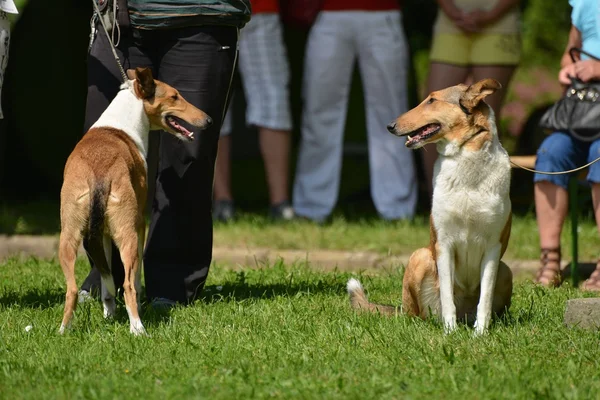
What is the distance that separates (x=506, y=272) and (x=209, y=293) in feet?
6.16

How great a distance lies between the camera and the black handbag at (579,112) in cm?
688

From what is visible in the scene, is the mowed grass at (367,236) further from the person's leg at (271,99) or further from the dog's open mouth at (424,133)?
the dog's open mouth at (424,133)

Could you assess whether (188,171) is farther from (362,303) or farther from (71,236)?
(362,303)

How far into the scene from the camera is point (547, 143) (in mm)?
7125

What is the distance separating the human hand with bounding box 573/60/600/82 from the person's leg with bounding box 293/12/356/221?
3190 millimetres

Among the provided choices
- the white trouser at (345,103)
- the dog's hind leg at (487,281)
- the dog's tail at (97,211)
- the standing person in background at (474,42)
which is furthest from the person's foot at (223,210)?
the dog's hind leg at (487,281)

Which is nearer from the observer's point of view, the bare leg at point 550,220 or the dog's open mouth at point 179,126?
the dog's open mouth at point 179,126

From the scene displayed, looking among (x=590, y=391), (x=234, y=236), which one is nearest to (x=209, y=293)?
(x=234, y=236)

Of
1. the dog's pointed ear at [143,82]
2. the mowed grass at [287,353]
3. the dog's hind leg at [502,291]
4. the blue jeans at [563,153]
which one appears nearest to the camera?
the mowed grass at [287,353]

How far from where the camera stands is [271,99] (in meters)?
9.98

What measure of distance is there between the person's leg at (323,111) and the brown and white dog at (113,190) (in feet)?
13.6

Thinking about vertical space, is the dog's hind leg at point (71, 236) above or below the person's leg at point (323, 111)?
above

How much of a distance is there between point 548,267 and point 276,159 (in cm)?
346

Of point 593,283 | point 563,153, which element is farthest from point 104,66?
point 593,283
